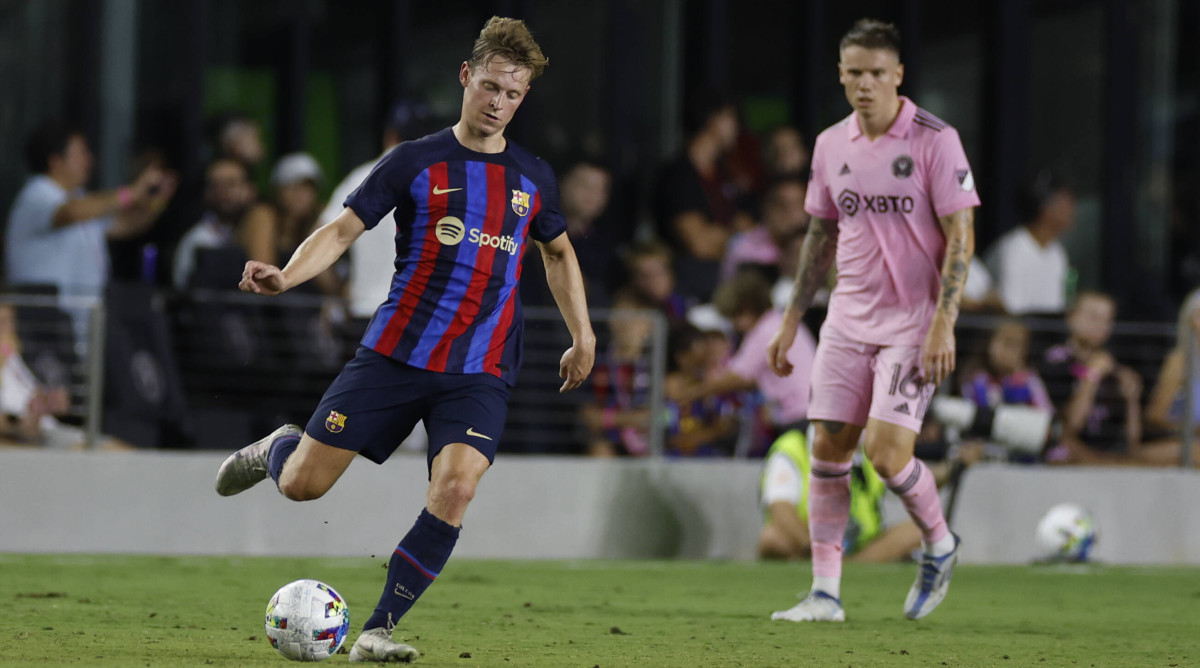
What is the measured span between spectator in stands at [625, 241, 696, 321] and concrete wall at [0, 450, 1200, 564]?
4.02 ft

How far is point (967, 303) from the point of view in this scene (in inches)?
522

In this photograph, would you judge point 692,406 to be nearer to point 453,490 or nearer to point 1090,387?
point 1090,387

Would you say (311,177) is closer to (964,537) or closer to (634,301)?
(634,301)

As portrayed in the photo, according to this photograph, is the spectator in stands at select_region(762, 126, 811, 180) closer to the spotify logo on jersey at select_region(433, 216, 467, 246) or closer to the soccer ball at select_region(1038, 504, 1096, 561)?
the soccer ball at select_region(1038, 504, 1096, 561)

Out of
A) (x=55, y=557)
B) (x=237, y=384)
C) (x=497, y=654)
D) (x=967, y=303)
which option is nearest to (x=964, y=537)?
(x=967, y=303)

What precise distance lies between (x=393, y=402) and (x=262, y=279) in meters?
0.72

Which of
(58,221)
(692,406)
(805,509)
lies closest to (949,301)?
(805,509)

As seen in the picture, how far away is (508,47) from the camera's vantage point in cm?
630

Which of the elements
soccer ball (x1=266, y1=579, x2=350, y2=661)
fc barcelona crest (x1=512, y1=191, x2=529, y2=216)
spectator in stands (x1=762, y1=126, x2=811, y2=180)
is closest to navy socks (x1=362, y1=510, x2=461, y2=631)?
soccer ball (x1=266, y1=579, x2=350, y2=661)

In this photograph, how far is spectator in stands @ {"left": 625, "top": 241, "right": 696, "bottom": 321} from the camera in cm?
1260

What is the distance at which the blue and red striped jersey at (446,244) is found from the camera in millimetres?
6293

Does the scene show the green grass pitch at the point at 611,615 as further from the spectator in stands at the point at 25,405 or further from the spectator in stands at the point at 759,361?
the spectator in stands at the point at 759,361

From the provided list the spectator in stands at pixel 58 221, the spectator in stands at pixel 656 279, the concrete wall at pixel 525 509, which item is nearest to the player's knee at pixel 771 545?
the concrete wall at pixel 525 509

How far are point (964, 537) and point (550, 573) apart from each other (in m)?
3.31
